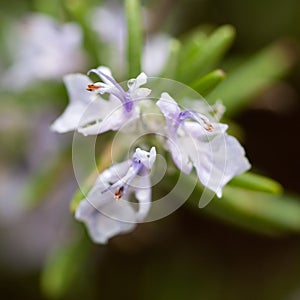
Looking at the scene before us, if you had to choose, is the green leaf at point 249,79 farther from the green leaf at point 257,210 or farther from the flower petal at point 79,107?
the flower petal at point 79,107

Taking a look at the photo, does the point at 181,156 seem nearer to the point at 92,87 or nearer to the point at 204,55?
the point at 92,87

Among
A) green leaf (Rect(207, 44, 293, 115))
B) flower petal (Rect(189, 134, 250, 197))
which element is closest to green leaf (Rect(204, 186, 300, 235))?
green leaf (Rect(207, 44, 293, 115))

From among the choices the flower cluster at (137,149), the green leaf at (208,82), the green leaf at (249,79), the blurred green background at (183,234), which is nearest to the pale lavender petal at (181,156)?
the flower cluster at (137,149)

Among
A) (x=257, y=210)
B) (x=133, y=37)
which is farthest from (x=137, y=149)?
(x=257, y=210)

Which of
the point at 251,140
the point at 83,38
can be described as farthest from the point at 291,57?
the point at 83,38

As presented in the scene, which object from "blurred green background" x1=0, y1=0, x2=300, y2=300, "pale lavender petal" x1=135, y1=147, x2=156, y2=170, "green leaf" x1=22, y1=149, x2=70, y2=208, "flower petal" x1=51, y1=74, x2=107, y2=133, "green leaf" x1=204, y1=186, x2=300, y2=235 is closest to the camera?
"pale lavender petal" x1=135, y1=147, x2=156, y2=170

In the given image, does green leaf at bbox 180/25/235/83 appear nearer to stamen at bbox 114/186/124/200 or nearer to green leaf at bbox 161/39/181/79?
green leaf at bbox 161/39/181/79

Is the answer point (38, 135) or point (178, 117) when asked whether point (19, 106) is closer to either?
point (38, 135)
